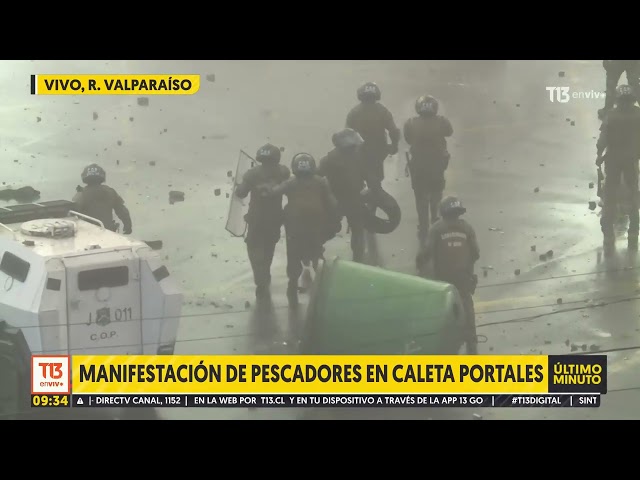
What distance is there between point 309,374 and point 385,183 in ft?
8.02

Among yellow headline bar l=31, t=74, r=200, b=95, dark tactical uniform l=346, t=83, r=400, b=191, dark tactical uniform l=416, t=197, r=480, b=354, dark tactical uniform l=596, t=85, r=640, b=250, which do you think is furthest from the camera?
dark tactical uniform l=346, t=83, r=400, b=191

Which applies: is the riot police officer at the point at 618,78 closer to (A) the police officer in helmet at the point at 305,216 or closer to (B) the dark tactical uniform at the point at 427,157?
(B) the dark tactical uniform at the point at 427,157

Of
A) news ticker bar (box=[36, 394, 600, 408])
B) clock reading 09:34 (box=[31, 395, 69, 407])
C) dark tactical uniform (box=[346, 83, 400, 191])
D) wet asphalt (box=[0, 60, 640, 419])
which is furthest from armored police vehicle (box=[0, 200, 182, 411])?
dark tactical uniform (box=[346, 83, 400, 191])

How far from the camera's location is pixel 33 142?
51.4 feet

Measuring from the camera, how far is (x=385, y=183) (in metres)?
15.6

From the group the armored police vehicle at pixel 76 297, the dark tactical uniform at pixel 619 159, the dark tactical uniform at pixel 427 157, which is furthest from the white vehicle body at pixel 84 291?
the dark tactical uniform at pixel 619 159

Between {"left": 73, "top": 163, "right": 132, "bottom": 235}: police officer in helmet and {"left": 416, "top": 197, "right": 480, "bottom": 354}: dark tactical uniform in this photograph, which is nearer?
{"left": 416, "top": 197, "right": 480, "bottom": 354}: dark tactical uniform

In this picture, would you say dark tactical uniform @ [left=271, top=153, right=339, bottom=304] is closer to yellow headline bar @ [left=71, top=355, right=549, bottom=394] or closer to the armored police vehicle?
yellow headline bar @ [left=71, top=355, right=549, bottom=394]

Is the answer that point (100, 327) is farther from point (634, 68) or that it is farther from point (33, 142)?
point (634, 68)

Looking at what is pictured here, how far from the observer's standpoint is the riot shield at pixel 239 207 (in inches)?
595

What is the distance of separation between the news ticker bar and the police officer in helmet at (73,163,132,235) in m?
1.55

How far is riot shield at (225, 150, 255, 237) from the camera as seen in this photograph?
15.1m

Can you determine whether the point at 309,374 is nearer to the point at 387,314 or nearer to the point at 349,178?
the point at 387,314

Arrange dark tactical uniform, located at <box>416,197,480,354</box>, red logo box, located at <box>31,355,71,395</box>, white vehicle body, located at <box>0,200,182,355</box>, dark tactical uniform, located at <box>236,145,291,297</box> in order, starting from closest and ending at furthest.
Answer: white vehicle body, located at <box>0,200,182,355</box>, red logo box, located at <box>31,355,71,395</box>, dark tactical uniform, located at <box>416,197,480,354</box>, dark tactical uniform, located at <box>236,145,291,297</box>
